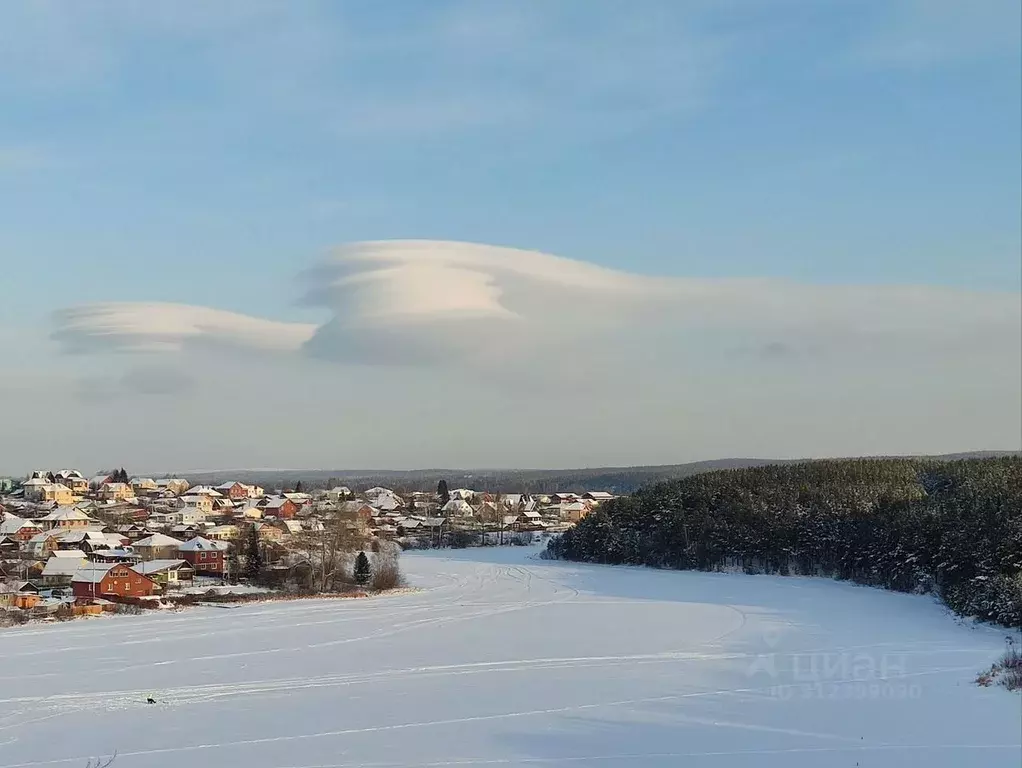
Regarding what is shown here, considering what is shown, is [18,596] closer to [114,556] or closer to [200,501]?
[114,556]

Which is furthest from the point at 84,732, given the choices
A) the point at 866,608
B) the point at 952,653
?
the point at 866,608

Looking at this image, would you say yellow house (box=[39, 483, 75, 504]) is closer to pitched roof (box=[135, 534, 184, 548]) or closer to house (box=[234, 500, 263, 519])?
house (box=[234, 500, 263, 519])

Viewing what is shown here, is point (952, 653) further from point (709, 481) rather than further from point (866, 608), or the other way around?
point (709, 481)

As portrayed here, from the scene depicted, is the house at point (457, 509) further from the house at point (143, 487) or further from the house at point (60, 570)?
the house at point (60, 570)

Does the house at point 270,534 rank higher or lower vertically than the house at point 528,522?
higher

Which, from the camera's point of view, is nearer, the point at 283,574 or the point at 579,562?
the point at 283,574

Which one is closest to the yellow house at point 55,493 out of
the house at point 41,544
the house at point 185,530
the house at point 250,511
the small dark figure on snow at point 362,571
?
the house at point 250,511
